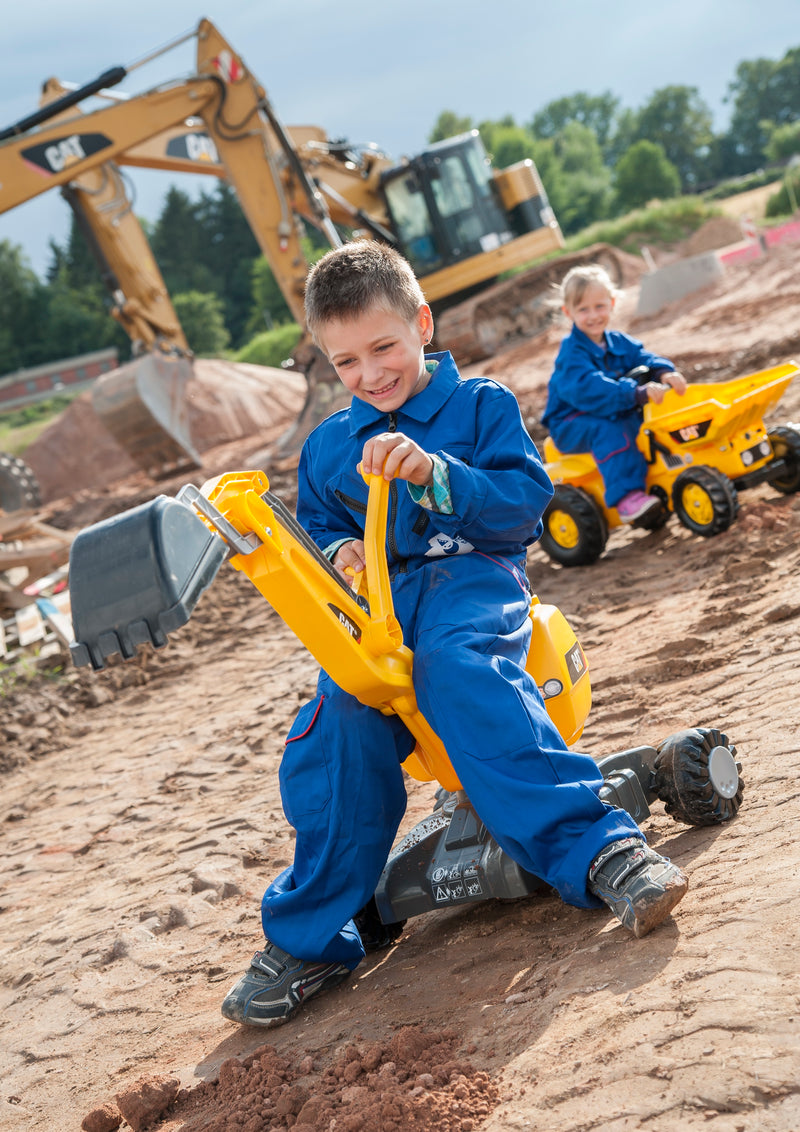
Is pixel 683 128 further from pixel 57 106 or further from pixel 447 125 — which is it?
pixel 57 106

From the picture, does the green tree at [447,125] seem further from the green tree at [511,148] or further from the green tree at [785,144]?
the green tree at [785,144]

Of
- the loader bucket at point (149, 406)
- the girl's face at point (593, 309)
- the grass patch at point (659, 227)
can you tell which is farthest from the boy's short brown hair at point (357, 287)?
the grass patch at point (659, 227)

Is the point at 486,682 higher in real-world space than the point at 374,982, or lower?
higher

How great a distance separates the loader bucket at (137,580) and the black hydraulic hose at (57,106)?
10340 mm

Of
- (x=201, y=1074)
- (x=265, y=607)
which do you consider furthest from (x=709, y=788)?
(x=265, y=607)

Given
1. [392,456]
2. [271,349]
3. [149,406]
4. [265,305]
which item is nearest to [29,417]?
[271,349]

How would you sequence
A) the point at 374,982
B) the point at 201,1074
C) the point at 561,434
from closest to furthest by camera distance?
the point at 201,1074 < the point at 374,982 < the point at 561,434

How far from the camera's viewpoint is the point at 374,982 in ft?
7.98

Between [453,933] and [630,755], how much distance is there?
0.58 m

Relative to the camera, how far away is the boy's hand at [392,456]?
2117 mm

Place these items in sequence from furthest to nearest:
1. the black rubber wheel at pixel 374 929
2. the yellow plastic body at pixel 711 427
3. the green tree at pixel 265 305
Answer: the green tree at pixel 265 305 → the yellow plastic body at pixel 711 427 → the black rubber wheel at pixel 374 929

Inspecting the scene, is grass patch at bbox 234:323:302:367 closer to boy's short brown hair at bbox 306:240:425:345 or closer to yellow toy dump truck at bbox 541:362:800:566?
yellow toy dump truck at bbox 541:362:800:566

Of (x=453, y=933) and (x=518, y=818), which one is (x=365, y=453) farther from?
(x=453, y=933)

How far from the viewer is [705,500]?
508 centimetres
